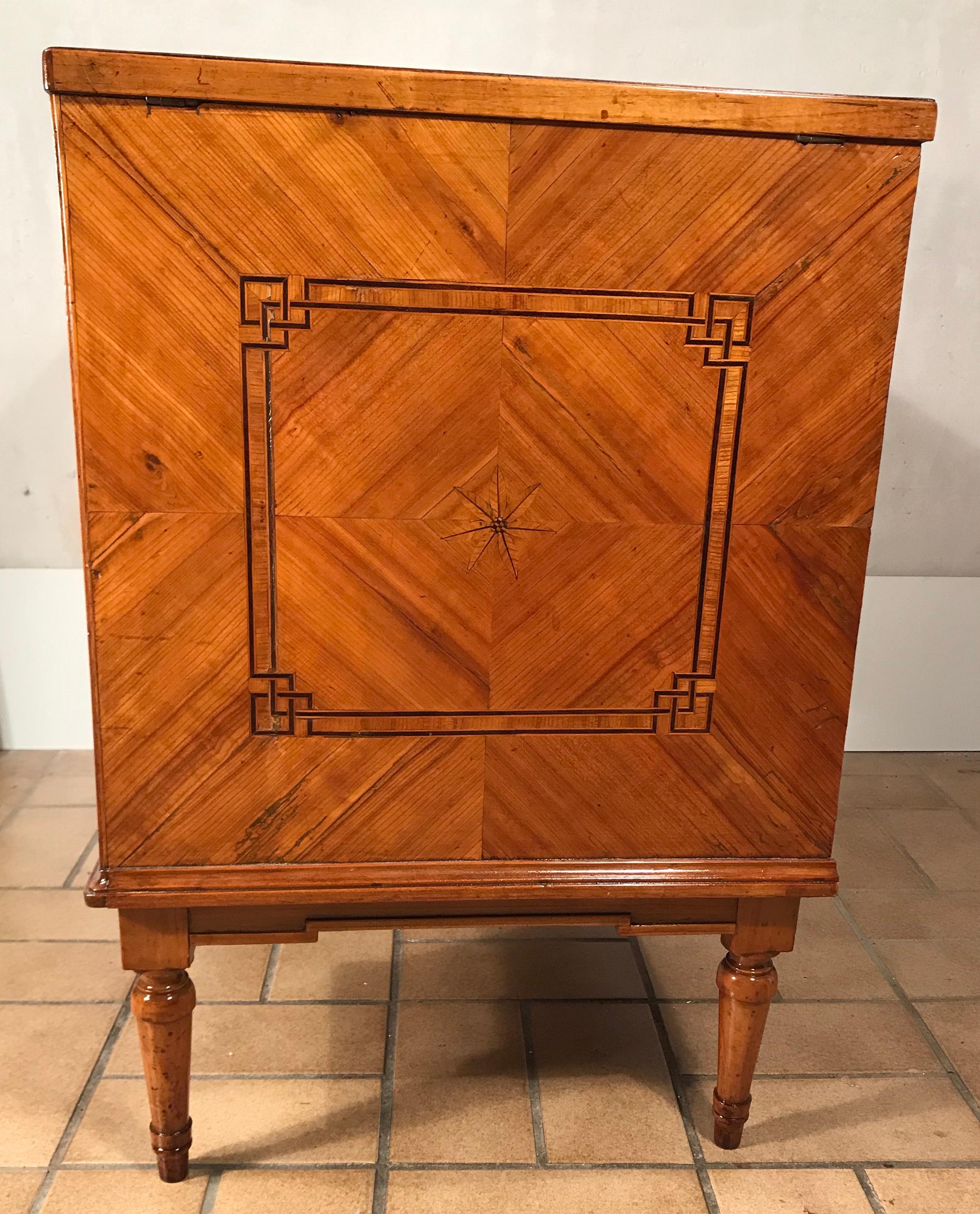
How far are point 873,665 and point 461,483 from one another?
2229 mm

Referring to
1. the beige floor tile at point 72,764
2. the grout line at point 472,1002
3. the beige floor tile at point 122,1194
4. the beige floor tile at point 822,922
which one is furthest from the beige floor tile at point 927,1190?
the beige floor tile at point 72,764

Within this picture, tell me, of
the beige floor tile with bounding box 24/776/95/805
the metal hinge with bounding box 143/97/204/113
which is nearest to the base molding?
the metal hinge with bounding box 143/97/204/113

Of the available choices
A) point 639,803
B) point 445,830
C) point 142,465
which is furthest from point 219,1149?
point 142,465

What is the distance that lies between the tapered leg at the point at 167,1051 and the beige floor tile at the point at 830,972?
114 centimetres

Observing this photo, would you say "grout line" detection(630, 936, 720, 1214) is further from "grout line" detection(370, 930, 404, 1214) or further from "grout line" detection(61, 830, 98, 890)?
"grout line" detection(61, 830, 98, 890)

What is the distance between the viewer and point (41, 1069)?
1.67m

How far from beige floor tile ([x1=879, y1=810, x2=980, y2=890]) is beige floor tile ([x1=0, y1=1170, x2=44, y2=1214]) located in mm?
1970

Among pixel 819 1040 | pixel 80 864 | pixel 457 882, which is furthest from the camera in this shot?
pixel 80 864

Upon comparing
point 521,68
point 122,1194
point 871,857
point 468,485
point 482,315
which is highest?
point 521,68

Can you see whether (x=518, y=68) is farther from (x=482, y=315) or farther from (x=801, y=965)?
(x=801, y=965)

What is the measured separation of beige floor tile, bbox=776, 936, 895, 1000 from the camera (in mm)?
1938

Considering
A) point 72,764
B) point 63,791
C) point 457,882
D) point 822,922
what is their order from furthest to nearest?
1. point 72,764
2. point 63,791
3. point 822,922
4. point 457,882

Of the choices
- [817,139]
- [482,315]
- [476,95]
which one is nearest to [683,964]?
[482,315]

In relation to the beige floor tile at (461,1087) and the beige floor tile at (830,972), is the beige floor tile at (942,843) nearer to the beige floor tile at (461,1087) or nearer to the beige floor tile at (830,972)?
the beige floor tile at (830,972)
